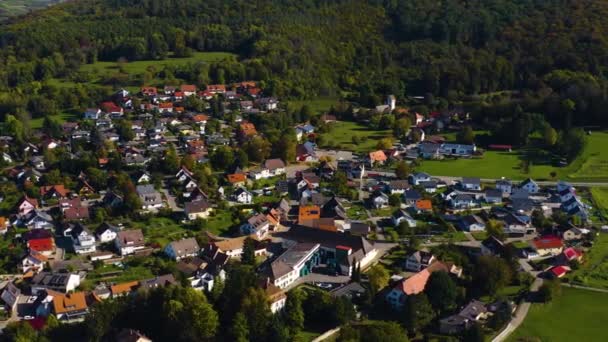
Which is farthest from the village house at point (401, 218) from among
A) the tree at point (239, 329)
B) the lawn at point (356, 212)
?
the tree at point (239, 329)

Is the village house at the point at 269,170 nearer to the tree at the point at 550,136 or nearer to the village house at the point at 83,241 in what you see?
the village house at the point at 83,241

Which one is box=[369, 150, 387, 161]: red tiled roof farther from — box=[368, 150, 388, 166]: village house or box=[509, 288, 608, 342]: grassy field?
box=[509, 288, 608, 342]: grassy field

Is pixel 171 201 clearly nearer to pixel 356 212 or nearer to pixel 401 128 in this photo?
pixel 356 212

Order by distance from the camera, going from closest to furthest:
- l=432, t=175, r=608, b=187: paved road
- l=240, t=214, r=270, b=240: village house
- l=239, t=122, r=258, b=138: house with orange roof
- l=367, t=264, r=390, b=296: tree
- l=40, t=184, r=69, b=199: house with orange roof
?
1. l=367, t=264, r=390, b=296: tree
2. l=240, t=214, r=270, b=240: village house
3. l=40, t=184, r=69, b=199: house with orange roof
4. l=432, t=175, r=608, b=187: paved road
5. l=239, t=122, r=258, b=138: house with orange roof

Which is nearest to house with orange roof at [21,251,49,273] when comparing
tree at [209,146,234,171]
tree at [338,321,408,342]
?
tree at [338,321,408,342]

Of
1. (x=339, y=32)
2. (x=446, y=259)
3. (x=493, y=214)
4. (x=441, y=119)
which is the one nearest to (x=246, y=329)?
(x=446, y=259)

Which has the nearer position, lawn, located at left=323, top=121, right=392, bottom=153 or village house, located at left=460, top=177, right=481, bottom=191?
village house, located at left=460, top=177, right=481, bottom=191
